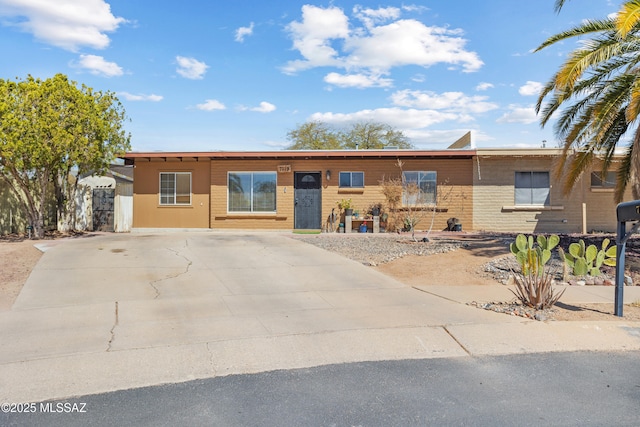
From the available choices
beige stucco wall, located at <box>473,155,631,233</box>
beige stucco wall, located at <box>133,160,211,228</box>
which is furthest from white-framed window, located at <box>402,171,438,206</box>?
beige stucco wall, located at <box>133,160,211,228</box>

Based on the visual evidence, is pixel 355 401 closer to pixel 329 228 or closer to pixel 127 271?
pixel 127 271

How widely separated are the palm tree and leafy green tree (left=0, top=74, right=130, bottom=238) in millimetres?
13123

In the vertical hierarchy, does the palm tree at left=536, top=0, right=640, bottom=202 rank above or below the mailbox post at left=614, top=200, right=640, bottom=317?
above

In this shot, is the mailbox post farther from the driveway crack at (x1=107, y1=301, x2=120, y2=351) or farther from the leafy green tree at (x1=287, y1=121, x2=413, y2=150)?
the leafy green tree at (x1=287, y1=121, x2=413, y2=150)

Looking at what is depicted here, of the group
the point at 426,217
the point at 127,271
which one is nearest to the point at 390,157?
the point at 426,217

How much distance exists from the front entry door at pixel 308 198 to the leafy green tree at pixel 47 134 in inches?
265

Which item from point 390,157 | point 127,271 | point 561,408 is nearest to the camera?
point 561,408

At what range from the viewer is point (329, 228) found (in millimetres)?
19484

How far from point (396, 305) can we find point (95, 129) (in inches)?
494

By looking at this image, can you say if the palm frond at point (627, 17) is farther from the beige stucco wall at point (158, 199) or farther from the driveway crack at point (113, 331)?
the beige stucco wall at point (158, 199)

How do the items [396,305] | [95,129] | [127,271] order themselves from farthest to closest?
[95,129] < [127,271] < [396,305]

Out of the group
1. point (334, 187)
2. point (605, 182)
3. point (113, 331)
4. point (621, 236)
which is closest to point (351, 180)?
point (334, 187)

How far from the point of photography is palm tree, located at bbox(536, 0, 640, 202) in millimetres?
10328

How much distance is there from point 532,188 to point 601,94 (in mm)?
7529
